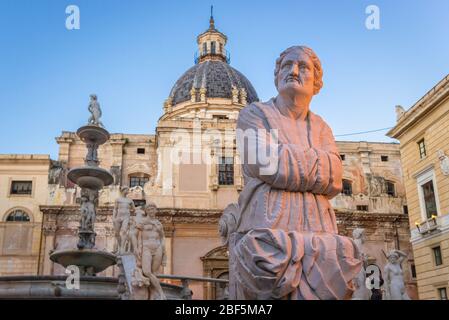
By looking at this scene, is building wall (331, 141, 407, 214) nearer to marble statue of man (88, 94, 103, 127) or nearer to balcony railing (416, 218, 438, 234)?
balcony railing (416, 218, 438, 234)

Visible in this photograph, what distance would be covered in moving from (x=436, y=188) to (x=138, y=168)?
19.2 m

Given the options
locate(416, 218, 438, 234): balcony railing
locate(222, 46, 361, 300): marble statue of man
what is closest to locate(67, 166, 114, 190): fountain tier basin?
locate(222, 46, 361, 300): marble statue of man

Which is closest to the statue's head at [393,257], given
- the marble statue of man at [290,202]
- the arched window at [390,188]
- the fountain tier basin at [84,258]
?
the fountain tier basin at [84,258]

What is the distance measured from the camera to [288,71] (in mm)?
4539

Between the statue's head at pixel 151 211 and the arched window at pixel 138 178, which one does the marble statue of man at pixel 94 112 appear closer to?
the statue's head at pixel 151 211

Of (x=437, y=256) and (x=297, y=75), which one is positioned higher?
(x=437, y=256)

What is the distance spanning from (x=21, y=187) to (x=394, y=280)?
90.8ft

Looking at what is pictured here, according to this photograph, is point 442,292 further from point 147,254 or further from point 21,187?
point 21,187

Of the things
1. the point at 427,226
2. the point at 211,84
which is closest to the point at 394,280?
the point at 427,226

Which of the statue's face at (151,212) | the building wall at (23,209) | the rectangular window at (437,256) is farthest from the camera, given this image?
the building wall at (23,209)

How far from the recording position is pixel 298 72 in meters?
4.54

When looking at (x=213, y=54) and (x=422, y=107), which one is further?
(x=213, y=54)

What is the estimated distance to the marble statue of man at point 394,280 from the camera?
10.5 meters

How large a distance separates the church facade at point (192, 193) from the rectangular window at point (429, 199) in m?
8.34
